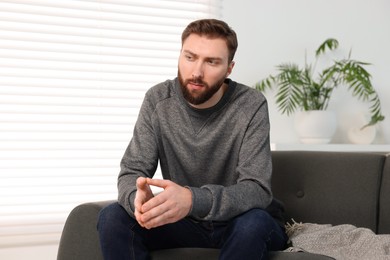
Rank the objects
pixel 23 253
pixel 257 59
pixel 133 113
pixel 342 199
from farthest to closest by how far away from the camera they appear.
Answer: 1. pixel 257 59
2. pixel 133 113
3. pixel 23 253
4. pixel 342 199

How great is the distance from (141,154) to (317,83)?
1787mm

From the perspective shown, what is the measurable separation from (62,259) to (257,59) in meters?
1.90

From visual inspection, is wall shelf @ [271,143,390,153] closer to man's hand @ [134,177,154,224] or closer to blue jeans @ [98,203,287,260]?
blue jeans @ [98,203,287,260]

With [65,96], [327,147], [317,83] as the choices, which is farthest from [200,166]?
[317,83]

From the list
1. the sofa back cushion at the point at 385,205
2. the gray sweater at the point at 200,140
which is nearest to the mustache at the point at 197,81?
the gray sweater at the point at 200,140

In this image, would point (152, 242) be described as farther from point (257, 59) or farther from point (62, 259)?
point (257, 59)

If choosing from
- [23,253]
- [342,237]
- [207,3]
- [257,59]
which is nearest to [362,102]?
[257,59]

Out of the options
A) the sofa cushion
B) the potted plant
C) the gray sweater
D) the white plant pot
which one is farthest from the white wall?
the sofa cushion

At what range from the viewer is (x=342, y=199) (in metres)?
2.37

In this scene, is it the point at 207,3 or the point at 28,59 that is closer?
the point at 28,59

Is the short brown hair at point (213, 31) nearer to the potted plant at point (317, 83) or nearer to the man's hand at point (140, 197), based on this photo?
the man's hand at point (140, 197)

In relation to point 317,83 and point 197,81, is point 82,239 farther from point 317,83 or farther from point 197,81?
point 317,83

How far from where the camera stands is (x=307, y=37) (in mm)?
3641

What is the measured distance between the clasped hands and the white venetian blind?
4.97 feet
